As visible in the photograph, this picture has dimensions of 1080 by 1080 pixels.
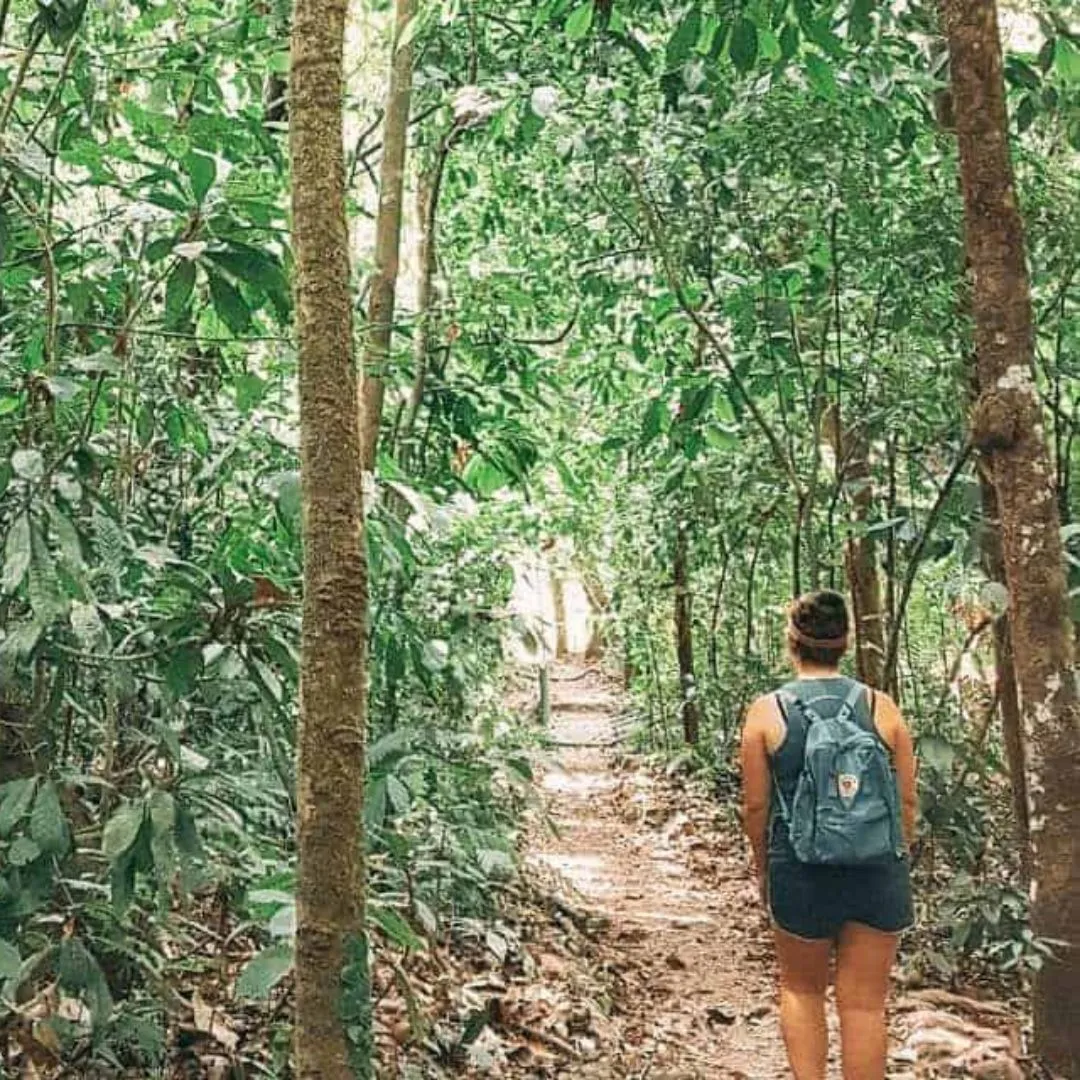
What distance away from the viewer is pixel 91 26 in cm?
536

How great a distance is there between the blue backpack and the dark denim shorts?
0.27 ft

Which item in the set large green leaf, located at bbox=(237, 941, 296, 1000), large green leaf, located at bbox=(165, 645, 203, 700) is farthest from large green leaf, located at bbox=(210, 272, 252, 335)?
large green leaf, located at bbox=(237, 941, 296, 1000)

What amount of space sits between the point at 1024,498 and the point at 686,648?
8.31 m

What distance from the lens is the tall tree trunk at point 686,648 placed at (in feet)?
39.3

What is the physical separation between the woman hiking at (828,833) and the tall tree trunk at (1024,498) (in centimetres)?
52

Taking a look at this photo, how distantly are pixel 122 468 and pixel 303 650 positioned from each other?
112 centimetres

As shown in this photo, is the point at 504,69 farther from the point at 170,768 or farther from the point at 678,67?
the point at 170,768

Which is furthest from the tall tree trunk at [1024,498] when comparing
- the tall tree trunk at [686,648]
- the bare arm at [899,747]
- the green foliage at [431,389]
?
the tall tree trunk at [686,648]

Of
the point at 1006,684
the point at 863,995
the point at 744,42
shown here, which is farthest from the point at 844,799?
the point at 744,42

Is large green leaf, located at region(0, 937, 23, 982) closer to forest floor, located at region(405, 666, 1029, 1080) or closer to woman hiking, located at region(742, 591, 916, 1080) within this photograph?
forest floor, located at region(405, 666, 1029, 1080)

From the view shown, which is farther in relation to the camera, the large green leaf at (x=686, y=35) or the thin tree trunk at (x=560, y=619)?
the thin tree trunk at (x=560, y=619)

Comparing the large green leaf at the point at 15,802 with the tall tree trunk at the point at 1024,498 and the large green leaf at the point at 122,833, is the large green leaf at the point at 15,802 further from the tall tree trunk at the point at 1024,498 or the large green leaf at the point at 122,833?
the tall tree trunk at the point at 1024,498

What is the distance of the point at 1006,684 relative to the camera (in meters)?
5.92

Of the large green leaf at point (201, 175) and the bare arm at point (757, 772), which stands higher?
the large green leaf at point (201, 175)
